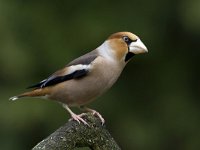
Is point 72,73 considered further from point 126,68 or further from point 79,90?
point 126,68

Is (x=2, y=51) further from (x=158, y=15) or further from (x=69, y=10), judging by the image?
(x=158, y=15)

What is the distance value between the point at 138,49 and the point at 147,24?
15.1 feet

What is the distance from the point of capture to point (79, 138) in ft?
12.8

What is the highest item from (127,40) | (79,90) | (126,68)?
(127,40)

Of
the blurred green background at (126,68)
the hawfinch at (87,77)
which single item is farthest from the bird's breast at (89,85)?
the blurred green background at (126,68)

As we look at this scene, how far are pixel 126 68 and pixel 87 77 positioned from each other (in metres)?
4.40

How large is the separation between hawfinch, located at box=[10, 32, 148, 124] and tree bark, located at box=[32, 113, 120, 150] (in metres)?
0.90

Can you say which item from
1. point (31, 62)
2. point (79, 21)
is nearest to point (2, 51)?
point (31, 62)

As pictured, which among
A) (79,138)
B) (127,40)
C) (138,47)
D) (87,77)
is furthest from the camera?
(87,77)

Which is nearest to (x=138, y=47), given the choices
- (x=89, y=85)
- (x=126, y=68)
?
(x=89, y=85)

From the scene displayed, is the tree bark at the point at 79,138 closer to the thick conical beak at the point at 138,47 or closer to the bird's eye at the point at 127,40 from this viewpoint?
the thick conical beak at the point at 138,47

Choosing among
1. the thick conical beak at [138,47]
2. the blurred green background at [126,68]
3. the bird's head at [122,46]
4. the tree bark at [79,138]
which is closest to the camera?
the tree bark at [79,138]

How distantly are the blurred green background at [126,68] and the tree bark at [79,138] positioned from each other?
4683 mm

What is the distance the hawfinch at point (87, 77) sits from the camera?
498 cm
